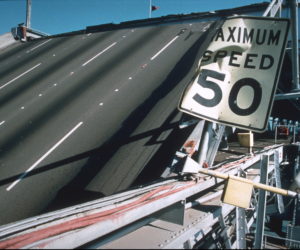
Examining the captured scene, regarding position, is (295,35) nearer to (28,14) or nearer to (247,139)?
(247,139)

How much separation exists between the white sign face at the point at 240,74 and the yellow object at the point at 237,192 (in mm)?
686

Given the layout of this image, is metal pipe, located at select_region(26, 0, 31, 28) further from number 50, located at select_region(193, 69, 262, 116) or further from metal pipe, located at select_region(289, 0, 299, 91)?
number 50, located at select_region(193, 69, 262, 116)

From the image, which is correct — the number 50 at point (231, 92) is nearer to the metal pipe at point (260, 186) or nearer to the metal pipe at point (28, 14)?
the metal pipe at point (260, 186)

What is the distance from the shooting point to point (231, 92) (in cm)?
345

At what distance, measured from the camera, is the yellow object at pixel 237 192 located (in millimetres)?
3049

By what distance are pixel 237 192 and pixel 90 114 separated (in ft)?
25.9

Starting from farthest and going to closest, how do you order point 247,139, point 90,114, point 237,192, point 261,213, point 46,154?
point 90,114 → point 46,154 → point 247,139 → point 261,213 → point 237,192

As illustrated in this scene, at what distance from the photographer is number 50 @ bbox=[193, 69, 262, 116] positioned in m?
3.34

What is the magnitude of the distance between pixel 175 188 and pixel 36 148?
Result: 6721 mm

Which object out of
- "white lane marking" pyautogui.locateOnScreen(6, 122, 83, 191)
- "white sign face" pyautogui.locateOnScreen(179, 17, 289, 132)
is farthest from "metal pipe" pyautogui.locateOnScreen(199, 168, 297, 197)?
"white lane marking" pyautogui.locateOnScreen(6, 122, 83, 191)

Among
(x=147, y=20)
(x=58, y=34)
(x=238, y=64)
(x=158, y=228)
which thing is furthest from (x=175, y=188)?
(x=58, y=34)

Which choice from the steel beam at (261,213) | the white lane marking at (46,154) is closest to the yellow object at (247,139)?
the steel beam at (261,213)

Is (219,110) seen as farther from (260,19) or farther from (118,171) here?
(118,171)

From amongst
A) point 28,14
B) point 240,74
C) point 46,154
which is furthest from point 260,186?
point 28,14
